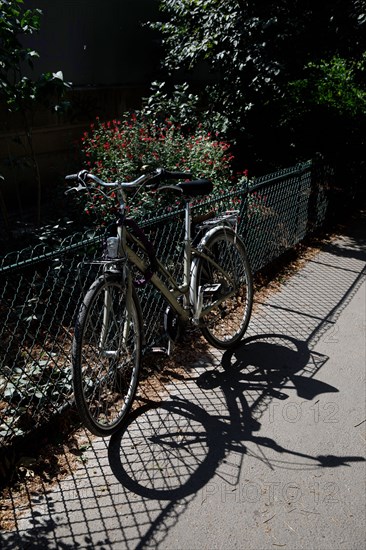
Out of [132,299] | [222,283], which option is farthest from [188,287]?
[132,299]

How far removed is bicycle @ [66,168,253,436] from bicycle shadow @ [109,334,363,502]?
0.18 meters

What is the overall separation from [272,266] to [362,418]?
287 cm

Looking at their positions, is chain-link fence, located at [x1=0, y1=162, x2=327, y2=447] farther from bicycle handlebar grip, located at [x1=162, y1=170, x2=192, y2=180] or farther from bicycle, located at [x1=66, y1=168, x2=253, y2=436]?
bicycle handlebar grip, located at [x1=162, y1=170, x2=192, y2=180]

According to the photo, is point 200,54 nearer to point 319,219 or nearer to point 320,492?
point 319,219

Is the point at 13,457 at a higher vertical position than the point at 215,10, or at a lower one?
lower

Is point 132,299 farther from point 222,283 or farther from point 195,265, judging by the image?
point 222,283

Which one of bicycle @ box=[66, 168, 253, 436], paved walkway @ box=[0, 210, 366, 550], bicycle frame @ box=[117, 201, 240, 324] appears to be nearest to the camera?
paved walkway @ box=[0, 210, 366, 550]

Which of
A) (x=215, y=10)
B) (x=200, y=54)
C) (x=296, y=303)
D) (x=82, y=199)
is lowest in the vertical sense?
(x=296, y=303)

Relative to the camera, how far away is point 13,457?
2875 millimetres

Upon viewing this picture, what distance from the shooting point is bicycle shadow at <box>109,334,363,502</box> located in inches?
115

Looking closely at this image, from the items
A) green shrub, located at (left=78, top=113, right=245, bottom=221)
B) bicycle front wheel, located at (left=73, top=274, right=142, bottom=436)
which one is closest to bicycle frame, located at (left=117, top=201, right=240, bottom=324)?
bicycle front wheel, located at (left=73, top=274, right=142, bottom=436)

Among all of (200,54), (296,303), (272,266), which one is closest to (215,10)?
(200,54)

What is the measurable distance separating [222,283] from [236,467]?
5.14 feet

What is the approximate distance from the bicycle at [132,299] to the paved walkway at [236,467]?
0.25 m
